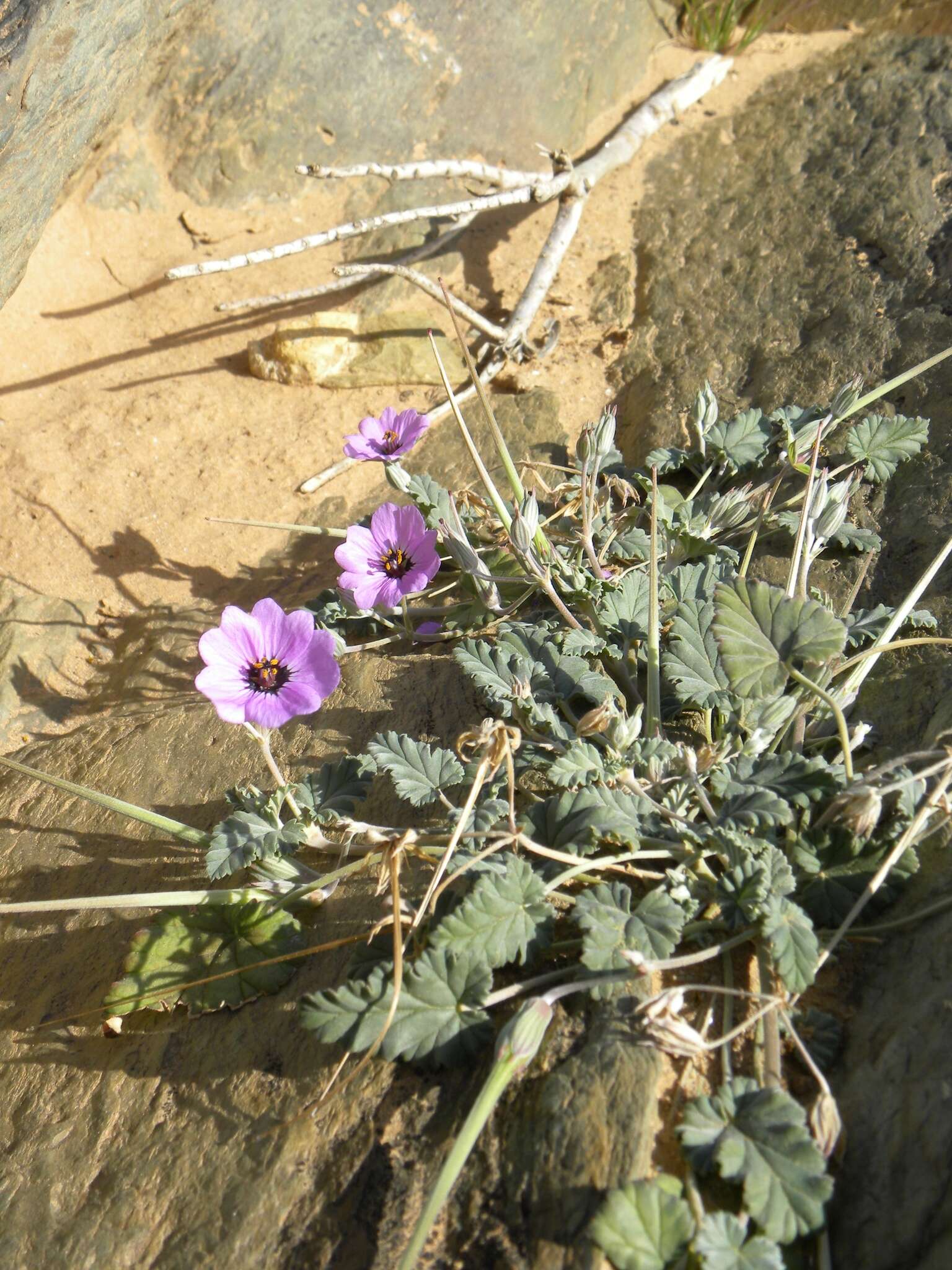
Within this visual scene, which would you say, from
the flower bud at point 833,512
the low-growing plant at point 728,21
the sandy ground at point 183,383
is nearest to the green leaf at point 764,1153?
the flower bud at point 833,512

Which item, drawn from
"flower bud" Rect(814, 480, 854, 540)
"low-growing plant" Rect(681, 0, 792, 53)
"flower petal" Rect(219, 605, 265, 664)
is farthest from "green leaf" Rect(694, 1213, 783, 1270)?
"low-growing plant" Rect(681, 0, 792, 53)

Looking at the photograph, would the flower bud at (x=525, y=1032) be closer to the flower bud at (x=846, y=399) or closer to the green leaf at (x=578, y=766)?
the green leaf at (x=578, y=766)

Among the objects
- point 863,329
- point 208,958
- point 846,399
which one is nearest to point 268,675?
point 208,958

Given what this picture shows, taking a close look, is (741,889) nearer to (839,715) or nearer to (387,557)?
(839,715)

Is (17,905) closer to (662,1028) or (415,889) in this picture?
(415,889)

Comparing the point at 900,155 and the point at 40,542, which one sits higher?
the point at 900,155

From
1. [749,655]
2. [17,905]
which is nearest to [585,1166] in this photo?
[749,655]
